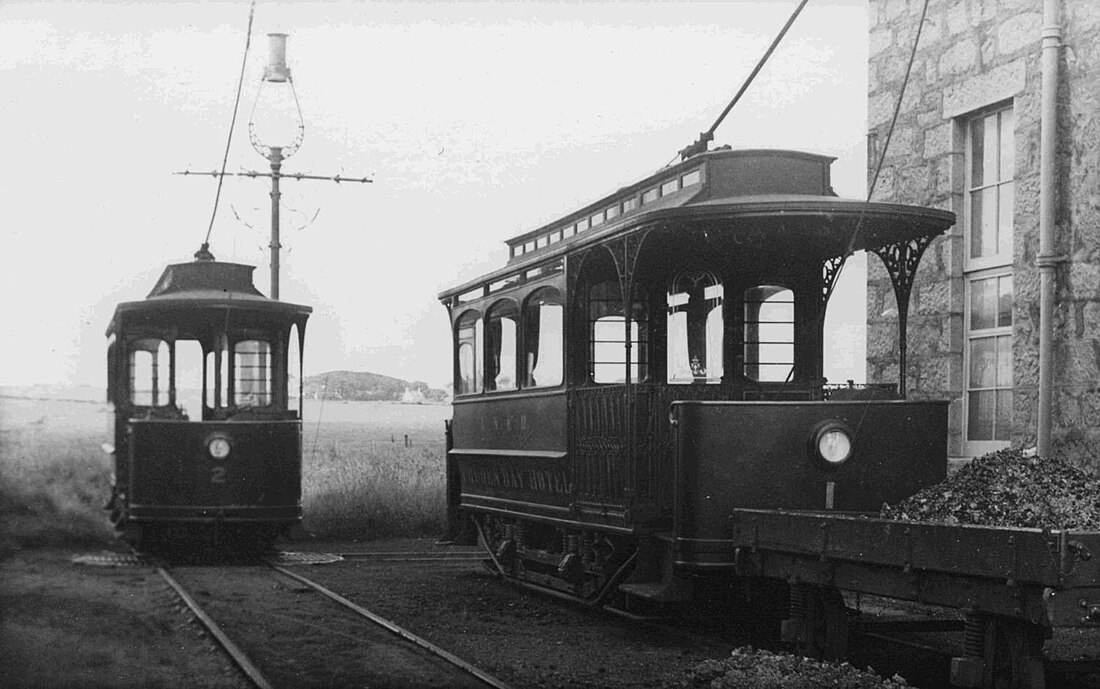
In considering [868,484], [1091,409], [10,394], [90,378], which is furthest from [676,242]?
[90,378]

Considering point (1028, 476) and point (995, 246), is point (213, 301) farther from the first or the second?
point (1028, 476)

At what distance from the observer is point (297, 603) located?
36.1 feet

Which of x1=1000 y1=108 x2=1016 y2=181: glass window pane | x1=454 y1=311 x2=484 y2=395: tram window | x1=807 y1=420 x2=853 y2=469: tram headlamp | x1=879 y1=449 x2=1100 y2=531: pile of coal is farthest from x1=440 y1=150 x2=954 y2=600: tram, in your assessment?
x1=1000 y1=108 x2=1016 y2=181: glass window pane

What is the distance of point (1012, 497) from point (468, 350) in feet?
24.1

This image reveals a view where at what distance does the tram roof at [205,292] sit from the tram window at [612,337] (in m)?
5.36

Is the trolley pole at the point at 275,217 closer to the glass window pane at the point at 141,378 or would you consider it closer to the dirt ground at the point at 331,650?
the glass window pane at the point at 141,378

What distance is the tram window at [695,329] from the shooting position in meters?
9.96

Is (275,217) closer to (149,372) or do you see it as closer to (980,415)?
(149,372)

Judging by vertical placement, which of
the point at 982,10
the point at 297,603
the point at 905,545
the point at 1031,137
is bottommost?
the point at 297,603

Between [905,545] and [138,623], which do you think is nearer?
[905,545]

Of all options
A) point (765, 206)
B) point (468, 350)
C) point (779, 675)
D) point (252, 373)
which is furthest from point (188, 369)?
point (779, 675)

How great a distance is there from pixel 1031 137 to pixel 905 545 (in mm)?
4613

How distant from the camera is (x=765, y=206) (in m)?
8.73

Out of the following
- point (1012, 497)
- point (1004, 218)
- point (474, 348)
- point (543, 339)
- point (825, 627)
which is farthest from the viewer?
point (474, 348)
